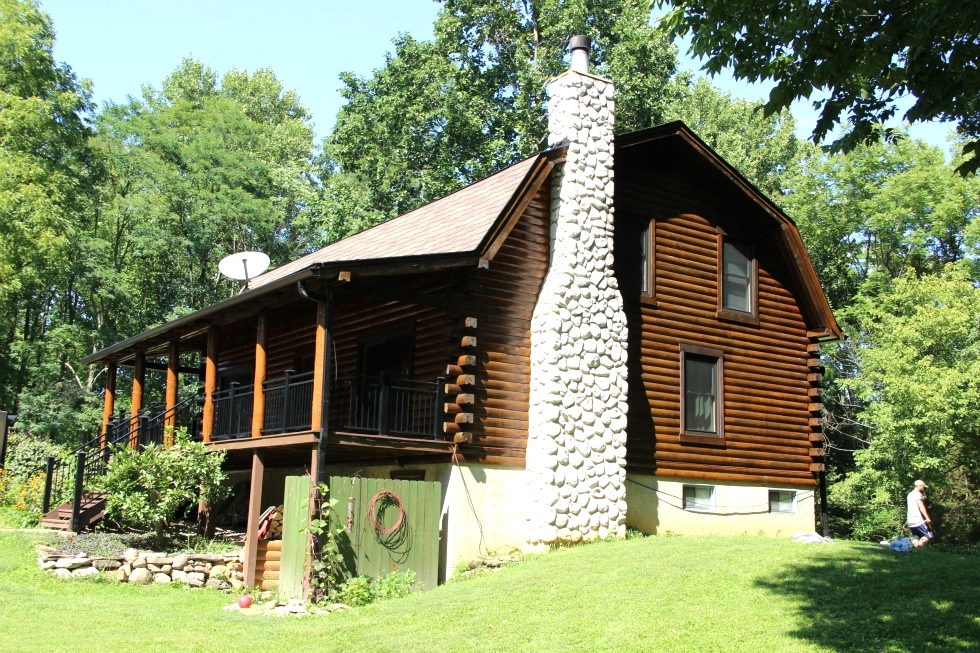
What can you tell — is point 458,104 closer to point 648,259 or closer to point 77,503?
point 648,259

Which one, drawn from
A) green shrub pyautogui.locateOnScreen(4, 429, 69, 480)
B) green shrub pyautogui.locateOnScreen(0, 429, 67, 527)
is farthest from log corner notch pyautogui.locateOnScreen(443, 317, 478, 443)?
green shrub pyautogui.locateOnScreen(4, 429, 69, 480)

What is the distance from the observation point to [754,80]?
11.8 meters

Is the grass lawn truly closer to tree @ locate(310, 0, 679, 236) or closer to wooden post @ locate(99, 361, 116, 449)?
wooden post @ locate(99, 361, 116, 449)

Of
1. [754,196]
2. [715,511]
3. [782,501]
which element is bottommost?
[715,511]

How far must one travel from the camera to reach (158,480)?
1761 centimetres

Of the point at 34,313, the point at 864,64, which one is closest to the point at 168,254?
the point at 34,313

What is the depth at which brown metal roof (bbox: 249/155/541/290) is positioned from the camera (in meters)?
17.6

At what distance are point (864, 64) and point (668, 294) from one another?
31.3 ft

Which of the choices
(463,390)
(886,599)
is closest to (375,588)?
(463,390)

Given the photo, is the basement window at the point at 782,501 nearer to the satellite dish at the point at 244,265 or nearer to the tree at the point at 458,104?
the satellite dish at the point at 244,265

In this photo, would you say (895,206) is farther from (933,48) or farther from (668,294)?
(933,48)

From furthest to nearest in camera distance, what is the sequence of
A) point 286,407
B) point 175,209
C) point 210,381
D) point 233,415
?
point 175,209 < point 210,381 < point 233,415 < point 286,407

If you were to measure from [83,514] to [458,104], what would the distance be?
2204 cm

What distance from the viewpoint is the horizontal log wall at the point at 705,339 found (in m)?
19.7
